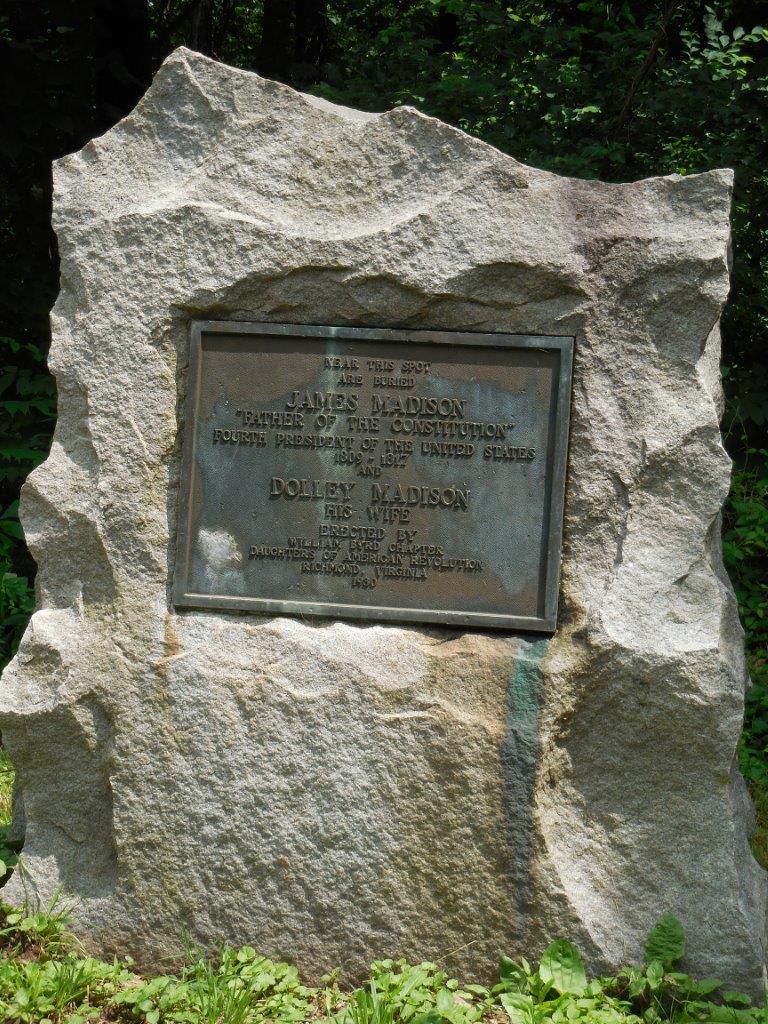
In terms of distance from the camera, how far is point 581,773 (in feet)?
9.71

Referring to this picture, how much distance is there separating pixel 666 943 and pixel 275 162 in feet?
7.91

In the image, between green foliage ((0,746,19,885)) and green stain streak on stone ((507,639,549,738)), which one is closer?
green stain streak on stone ((507,639,549,738))

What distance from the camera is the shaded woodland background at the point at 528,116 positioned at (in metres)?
5.55

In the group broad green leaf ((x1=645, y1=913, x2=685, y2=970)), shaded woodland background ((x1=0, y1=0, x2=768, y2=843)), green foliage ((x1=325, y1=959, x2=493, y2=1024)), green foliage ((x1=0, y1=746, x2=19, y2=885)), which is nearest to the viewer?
green foliage ((x1=325, y1=959, x2=493, y2=1024))

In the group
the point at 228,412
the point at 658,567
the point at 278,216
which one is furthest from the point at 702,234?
the point at 228,412

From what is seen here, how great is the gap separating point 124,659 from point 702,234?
197 centimetres

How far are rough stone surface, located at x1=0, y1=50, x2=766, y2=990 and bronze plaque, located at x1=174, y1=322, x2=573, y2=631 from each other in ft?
0.24

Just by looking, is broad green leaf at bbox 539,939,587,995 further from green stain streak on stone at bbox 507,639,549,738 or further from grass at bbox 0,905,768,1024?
green stain streak on stone at bbox 507,639,549,738

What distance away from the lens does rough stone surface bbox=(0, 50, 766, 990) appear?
291 centimetres

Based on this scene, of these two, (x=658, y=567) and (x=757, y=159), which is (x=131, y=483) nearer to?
(x=658, y=567)

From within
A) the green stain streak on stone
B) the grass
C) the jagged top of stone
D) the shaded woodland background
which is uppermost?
the shaded woodland background

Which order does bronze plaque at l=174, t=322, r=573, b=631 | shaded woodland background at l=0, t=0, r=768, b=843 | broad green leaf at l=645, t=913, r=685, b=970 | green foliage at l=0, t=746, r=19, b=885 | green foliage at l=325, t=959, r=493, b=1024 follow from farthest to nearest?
shaded woodland background at l=0, t=0, r=768, b=843 → green foliage at l=0, t=746, r=19, b=885 → bronze plaque at l=174, t=322, r=573, b=631 → broad green leaf at l=645, t=913, r=685, b=970 → green foliage at l=325, t=959, r=493, b=1024

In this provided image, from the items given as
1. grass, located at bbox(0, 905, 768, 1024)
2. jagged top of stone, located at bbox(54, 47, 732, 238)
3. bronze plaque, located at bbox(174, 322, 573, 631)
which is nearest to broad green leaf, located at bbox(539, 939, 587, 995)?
grass, located at bbox(0, 905, 768, 1024)

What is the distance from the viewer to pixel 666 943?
2.88 m
